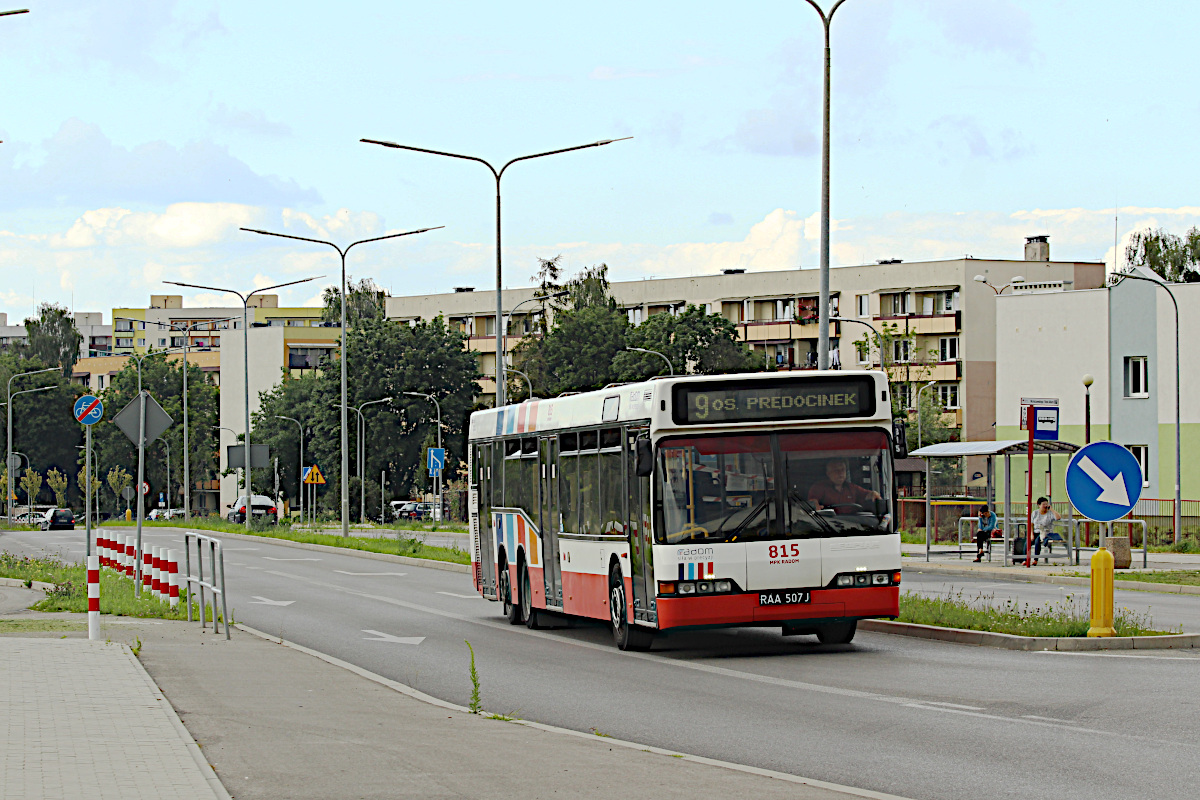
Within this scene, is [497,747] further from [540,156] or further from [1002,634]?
[540,156]

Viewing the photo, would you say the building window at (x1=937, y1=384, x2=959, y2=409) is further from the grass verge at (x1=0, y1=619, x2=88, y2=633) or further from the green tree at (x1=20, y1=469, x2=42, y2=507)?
the grass verge at (x1=0, y1=619, x2=88, y2=633)

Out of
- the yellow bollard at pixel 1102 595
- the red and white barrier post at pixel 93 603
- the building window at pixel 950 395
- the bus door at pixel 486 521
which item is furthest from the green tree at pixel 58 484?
the yellow bollard at pixel 1102 595

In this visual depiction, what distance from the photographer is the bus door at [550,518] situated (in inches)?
770

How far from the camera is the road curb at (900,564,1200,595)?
A: 26.7 m

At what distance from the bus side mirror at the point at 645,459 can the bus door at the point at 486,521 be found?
674cm

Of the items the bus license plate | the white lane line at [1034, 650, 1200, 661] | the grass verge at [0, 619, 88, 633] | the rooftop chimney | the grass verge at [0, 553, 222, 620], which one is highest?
the rooftop chimney

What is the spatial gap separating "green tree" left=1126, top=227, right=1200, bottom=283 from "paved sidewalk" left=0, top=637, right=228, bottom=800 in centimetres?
8540

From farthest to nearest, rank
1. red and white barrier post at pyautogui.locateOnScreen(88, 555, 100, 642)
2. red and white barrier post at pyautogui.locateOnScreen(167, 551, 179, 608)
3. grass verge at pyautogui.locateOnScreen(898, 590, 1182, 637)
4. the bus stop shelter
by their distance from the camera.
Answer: the bus stop shelter
red and white barrier post at pyautogui.locateOnScreen(167, 551, 179, 608)
red and white barrier post at pyautogui.locateOnScreen(88, 555, 100, 642)
grass verge at pyautogui.locateOnScreen(898, 590, 1182, 637)

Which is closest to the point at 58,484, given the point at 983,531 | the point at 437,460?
the point at 437,460

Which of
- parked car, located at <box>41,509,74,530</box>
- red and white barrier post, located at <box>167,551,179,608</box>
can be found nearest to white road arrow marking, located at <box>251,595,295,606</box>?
red and white barrier post, located at <box>167,551,179,608</box>

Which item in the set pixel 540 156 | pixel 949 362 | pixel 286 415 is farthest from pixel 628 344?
pixel 540 156

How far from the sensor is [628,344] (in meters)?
98.8

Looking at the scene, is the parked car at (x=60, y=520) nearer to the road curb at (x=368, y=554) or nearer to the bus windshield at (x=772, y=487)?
the road curb at (x=368, y=554)

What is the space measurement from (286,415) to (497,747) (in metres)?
113
